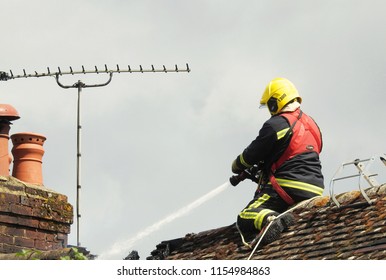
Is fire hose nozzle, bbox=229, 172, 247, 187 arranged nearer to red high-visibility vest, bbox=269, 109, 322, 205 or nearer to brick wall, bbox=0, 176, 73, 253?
red high-visibility vest, bbox=269, 109, 322, 205

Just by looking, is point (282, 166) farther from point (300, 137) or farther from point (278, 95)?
point (278, 95)

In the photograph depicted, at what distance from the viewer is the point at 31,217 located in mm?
18312

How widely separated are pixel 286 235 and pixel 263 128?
1.28m

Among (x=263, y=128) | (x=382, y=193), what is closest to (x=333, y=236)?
(x=382, y=193)

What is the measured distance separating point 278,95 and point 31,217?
4.56 m

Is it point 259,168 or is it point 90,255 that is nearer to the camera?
point 259,168

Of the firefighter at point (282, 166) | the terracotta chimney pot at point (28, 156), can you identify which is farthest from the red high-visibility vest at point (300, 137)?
the terracotta chimney pot at point (28, 156)

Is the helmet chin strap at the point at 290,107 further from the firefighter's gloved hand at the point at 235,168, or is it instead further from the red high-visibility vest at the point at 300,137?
the firefighter's gloved hand at the point at 235,168

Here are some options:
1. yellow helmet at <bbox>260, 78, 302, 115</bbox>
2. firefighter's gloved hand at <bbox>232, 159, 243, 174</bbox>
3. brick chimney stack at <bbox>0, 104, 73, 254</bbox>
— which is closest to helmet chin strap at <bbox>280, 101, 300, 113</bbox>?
yellow helmet at <bbox>260, 78, 302, 115</bbox>

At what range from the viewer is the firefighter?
1488cm

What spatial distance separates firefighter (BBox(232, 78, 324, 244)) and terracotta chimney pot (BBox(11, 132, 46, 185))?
15.7 ft
